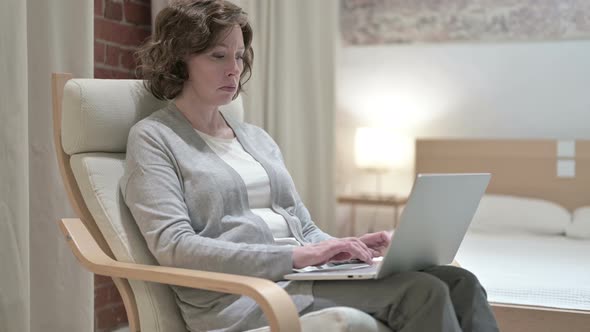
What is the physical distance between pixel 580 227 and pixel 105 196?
261 cm

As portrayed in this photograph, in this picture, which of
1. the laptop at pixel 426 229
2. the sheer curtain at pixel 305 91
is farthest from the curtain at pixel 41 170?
the sheer curtain at pixel 305 91

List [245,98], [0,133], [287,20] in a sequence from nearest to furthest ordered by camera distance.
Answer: [0,133] < [245,98] < [287,20]

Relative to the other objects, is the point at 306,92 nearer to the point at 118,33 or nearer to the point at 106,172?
the point at 118,33

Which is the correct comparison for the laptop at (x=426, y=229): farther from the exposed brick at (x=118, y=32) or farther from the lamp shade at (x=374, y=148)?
the lamp shade at (x=374, y=148)

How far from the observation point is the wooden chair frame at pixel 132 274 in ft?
4.42

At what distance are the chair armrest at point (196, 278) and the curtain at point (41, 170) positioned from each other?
313 millimetres

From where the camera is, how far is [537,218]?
3.72 metres

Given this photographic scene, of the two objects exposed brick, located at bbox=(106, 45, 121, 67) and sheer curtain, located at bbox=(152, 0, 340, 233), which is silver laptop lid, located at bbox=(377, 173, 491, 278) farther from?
sheer curtain, located at bbox=(152, 0, 340, 233)

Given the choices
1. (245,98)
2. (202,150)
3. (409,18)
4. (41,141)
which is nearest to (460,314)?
(202,150)

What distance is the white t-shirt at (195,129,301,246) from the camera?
1.82m

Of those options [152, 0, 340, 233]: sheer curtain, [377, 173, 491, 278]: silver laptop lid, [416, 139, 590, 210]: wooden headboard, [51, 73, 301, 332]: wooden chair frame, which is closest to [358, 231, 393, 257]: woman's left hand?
[377, 173, 491, 278]: silver laptop lid

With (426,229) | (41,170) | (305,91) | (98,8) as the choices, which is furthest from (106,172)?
(305,91)

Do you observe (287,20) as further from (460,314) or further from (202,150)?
(460,314)

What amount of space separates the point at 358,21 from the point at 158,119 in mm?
2972
